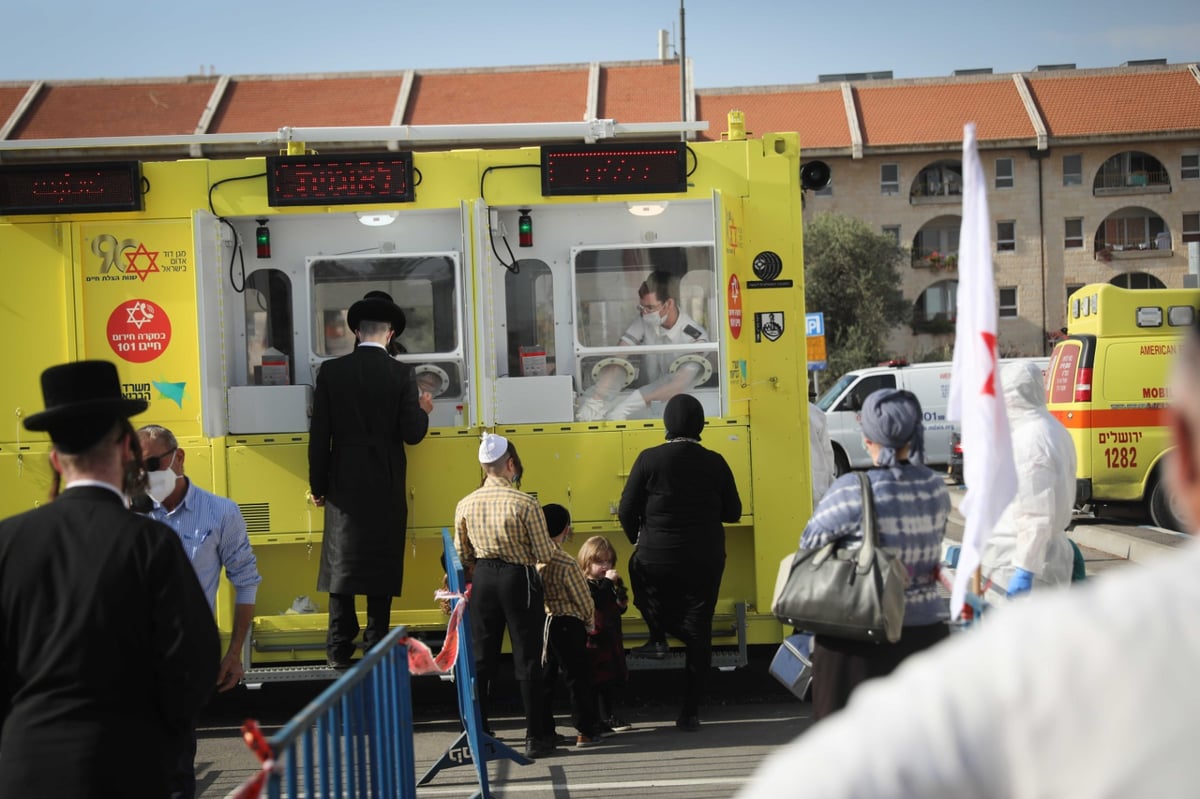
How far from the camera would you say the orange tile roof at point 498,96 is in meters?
50.8

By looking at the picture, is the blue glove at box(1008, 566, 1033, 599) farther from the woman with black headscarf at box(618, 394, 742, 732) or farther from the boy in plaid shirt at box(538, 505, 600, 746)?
the boy in plaid shirt at box(538, 505, 600, 746)

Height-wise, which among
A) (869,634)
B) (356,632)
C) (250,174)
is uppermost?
(250,174)

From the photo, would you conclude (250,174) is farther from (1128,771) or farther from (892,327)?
(892,327)

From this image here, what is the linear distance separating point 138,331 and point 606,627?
11.3ft

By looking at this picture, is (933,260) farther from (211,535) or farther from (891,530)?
(891,530)

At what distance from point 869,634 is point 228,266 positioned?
5227 mm

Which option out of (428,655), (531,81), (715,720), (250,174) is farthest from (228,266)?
(531,81)

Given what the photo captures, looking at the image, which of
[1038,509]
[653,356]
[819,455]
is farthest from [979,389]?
[819,455]

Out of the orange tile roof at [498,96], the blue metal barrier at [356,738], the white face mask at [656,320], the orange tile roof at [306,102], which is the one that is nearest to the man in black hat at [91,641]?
the blue metal barrier at [356,738]

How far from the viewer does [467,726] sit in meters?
6.26

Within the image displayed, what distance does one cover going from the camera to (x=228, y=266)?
802 cm

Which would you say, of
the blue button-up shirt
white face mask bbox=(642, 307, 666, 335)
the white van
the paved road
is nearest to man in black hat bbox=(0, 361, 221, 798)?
the blue button-up shirt

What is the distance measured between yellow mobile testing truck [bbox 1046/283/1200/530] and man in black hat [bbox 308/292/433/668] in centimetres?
1056

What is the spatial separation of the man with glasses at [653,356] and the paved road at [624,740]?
1.92m
